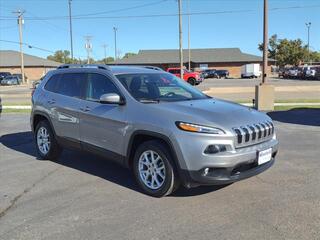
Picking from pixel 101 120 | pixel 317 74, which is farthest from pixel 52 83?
pixel 317 74

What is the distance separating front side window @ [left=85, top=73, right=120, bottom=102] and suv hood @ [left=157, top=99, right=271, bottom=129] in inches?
39.7

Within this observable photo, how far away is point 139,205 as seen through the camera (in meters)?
5.30

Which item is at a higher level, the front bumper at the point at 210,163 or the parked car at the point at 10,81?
the front bumper at the point at 210,163

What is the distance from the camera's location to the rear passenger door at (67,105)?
22.6 ft

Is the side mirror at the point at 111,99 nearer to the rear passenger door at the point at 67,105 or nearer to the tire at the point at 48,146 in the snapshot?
the rear passenger door at the point at 67,105

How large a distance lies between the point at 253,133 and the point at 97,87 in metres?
2.54

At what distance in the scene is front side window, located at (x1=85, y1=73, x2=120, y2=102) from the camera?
20.8 feet

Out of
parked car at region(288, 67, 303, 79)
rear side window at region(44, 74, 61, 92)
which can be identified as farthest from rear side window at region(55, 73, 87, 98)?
parked car at region(288, 67, 303, 79)

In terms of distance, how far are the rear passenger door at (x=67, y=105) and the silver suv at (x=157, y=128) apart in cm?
2

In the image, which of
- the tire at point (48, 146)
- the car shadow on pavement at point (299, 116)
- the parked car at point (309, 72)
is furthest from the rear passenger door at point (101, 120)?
the parked car at point (309, 72)

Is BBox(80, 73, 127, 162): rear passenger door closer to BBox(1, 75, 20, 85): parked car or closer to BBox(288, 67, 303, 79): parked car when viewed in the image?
BBox(1, 75, 20, 85): parked car

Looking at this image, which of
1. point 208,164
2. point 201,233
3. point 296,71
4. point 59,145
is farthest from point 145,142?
point 296,71

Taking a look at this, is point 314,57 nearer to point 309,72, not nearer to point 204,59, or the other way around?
point 204,59

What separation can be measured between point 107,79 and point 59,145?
184 centimetres
